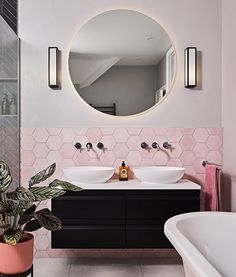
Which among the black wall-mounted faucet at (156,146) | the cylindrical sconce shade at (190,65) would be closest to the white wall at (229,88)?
the cylindrical sconce shade at (190,65)

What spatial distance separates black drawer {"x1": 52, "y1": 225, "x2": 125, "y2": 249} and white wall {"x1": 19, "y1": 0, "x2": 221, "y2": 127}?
1.05m

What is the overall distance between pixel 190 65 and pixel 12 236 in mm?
2225

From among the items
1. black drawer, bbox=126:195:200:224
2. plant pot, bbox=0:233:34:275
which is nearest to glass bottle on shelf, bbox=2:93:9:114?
plant pot, bbox=0:233:34:275

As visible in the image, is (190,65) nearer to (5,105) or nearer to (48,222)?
(5,105)

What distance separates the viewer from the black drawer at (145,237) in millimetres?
2869

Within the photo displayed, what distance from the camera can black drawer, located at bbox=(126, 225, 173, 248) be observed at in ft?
9.41

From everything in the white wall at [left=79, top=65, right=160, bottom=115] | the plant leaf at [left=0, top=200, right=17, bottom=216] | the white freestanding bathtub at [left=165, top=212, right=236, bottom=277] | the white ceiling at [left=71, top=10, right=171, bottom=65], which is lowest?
the white freestanding bathtub at [left=165, top=212, right=236, bottom=277]

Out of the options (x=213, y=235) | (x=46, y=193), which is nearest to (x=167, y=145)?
(x=213, y=235)

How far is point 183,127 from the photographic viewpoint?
342 centimetres

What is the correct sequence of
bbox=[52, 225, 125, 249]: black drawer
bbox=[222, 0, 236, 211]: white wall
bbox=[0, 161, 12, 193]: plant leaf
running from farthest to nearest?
1. bbox=[222, 0, 236, 211]: white wall
2. bbox=[52, 225, 125, 249]: black drawer
3. bbox=[0, 161, 12, 193]: plant leaf

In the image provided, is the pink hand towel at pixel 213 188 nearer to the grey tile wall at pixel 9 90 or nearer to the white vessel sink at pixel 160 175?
the white vessel sink at pixel 160 175

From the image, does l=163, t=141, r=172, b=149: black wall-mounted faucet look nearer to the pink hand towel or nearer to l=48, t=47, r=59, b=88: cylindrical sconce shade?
the pink hand towel

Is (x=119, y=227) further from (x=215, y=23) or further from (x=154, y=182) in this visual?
(x=215, y=23)

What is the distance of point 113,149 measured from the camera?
133 inches
